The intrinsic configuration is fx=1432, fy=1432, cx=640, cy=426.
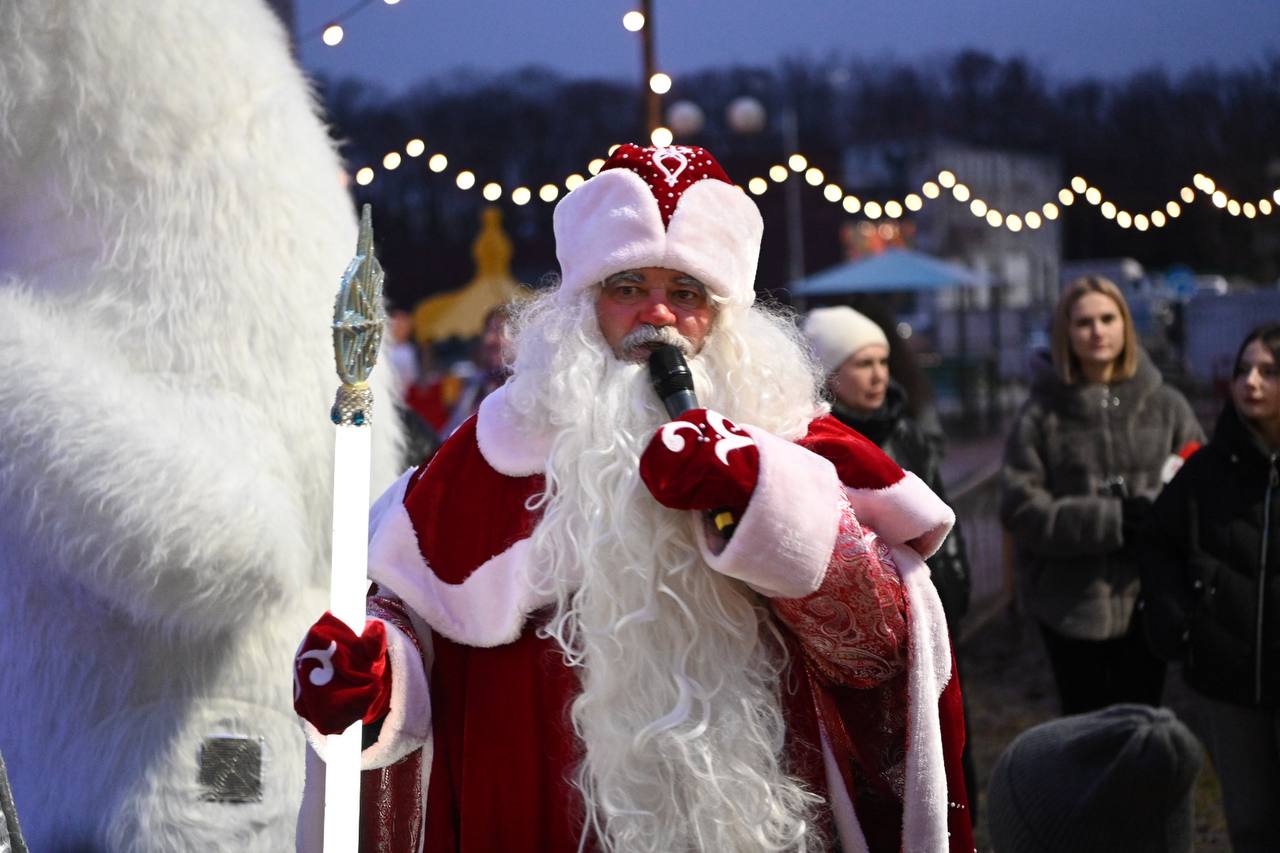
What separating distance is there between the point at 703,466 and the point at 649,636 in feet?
1.03

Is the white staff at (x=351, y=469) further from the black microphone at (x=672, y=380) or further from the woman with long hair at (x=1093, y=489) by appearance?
the woman with long hair at (x=1093, y=489)

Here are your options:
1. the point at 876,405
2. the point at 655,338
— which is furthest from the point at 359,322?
the point at 876,405

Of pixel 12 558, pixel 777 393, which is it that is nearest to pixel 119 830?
pixel 12 558

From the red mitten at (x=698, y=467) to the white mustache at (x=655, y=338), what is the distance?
0.26m

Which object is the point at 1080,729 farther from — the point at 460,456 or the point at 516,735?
the point at 460,456

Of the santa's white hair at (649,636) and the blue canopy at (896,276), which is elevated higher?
the blue canopy at (896,276)

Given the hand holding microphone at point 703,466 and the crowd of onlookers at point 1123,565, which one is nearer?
the hand holding microphone at point 703,466

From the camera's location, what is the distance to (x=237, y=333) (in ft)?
8.96

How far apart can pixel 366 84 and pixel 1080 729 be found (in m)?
10.2

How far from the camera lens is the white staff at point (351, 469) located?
1.66m

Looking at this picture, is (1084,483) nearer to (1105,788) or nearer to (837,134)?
(1105,788)

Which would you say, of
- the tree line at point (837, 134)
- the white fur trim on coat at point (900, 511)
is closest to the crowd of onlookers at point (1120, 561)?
the white fur trim on coat at point (900, 511)

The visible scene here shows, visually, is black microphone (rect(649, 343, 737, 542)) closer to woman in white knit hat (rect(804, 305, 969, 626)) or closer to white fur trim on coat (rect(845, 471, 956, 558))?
white fur trim on coat (rect(845, 471, 956, 558))

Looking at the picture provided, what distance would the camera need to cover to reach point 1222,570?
3643 mm
